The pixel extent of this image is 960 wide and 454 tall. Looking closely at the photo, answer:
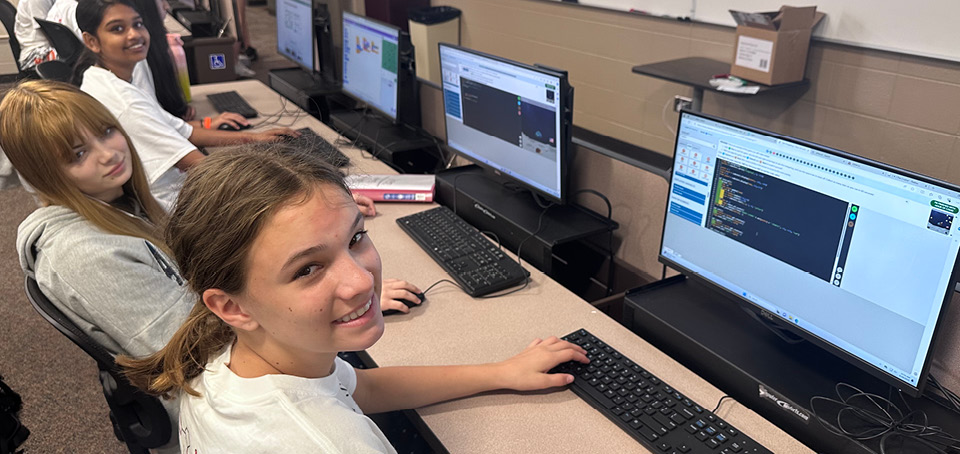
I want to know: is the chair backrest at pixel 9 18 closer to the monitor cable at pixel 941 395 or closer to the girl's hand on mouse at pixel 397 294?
the girl's hand on mouse at pixel 397 294

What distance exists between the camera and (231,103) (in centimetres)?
307

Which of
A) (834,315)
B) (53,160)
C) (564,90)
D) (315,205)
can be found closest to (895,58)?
(564,90)

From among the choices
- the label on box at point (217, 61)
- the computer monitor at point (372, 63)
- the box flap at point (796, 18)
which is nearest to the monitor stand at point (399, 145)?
the computer monitor at point (372, 63)

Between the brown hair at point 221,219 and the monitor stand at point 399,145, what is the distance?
1381mm

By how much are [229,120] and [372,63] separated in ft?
2.28

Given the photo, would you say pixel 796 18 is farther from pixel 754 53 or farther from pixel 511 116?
pixel 511 116

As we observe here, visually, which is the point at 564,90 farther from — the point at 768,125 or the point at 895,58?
the point at 768,125

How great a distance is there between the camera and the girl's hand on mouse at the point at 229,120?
2734mm

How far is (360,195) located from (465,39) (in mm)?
3020

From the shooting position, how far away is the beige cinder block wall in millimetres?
1684

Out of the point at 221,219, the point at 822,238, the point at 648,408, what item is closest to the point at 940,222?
the point at 822,238

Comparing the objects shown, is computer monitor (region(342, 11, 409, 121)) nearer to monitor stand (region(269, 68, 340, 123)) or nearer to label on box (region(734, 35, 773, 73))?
monitor stand (region(269, 68, 340, 123))

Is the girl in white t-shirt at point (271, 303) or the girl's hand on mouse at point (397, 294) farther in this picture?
the girl's hand on mouse at point (397, 294)

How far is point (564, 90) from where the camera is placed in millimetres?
1584
